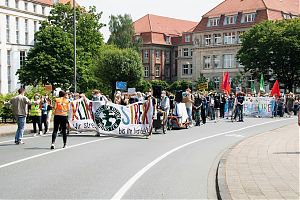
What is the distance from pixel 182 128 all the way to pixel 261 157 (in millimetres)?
12421

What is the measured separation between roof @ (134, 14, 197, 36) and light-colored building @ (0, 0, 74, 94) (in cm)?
3256

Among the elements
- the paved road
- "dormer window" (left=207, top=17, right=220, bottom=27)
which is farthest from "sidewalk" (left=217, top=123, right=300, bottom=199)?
"dormer window" (left=207, top=17, right=220, bottom=27)

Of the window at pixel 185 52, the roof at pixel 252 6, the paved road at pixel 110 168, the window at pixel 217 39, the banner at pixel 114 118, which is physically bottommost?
the paved road at pixel 110 168

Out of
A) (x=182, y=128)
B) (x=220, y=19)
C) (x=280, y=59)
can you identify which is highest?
(x=220, y=19)

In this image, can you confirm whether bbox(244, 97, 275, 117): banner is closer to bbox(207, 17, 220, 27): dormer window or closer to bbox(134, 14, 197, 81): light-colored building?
bbox(207, 17, 220, 27): dormer window

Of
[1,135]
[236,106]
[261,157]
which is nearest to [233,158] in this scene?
[261,157]

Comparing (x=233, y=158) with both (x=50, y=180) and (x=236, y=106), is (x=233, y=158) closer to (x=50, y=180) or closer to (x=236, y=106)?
(x=50, y=180)

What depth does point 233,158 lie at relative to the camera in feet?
44.2

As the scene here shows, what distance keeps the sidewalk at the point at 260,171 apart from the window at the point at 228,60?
86279 millimetres

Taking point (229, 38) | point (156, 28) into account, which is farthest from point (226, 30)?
point (156, 28)

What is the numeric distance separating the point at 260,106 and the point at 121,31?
68.0 metres

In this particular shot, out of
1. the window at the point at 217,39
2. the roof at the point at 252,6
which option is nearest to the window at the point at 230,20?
the roof at the point at 252,6

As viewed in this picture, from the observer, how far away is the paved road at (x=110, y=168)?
9461 millimetres

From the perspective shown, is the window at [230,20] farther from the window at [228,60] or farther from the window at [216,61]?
the window at [216,61]
